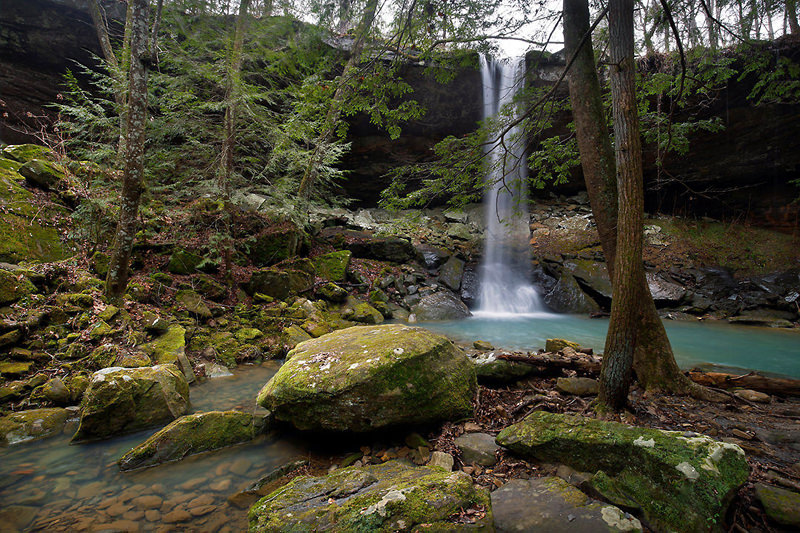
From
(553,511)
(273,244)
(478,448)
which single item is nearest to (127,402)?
(478,448)

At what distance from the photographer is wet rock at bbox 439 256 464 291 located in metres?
13.3

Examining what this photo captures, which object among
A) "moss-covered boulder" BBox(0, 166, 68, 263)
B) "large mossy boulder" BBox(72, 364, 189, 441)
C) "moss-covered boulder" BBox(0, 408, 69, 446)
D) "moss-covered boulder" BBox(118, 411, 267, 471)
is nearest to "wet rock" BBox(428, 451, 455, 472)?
"moss-covered boulder" BBox(118, 411, 267, 471)

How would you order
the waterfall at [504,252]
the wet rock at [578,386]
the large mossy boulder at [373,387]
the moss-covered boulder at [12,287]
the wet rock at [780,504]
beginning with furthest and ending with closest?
the waterfall at [504,252]
the moss-covered boulder at [12,287]
the wet rock at [578,386]
the large mossy boulder at [373,387]
the wet rock at [780,504]

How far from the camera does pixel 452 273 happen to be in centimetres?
1359

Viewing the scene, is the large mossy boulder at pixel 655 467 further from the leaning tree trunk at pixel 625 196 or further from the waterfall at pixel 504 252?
the waterfall at pixel 504 252

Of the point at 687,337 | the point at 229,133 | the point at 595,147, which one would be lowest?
the point at 687,337

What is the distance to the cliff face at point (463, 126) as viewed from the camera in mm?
11305

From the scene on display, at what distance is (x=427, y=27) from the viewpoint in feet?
13.1

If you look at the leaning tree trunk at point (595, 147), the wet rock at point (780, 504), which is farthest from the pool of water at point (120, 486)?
the leaning tree trunk at point (595, 147)

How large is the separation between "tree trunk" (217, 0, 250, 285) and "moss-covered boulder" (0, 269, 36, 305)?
3.48m

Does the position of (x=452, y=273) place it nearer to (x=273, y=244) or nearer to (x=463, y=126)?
(x=273, y=244)

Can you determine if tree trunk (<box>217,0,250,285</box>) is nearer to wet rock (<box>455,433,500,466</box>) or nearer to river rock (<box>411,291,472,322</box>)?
river rock (<box>411,291,472,322</box>)

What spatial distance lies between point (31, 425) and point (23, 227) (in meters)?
4.09

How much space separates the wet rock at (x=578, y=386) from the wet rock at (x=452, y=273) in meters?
9.35
